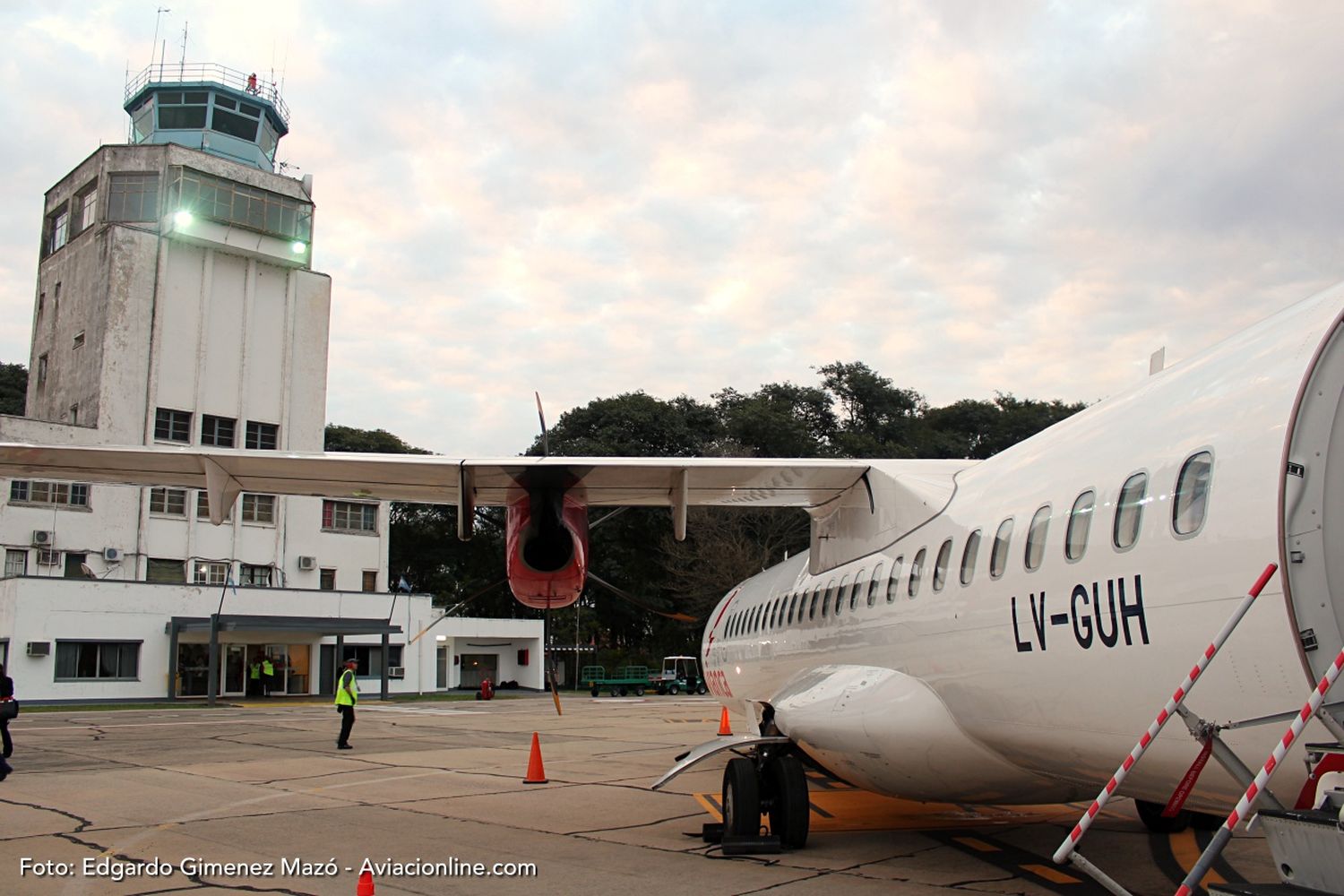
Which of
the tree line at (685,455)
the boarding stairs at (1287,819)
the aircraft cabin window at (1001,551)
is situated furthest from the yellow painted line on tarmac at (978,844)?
the tree line at (685,455)

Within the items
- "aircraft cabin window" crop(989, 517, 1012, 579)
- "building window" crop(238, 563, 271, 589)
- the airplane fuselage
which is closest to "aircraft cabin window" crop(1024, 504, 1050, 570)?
the airplane fuselage

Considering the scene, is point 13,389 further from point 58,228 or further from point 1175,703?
point 1175,703

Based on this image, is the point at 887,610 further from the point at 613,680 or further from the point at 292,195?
the point at 292,195

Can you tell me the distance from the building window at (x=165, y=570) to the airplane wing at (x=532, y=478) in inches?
1232

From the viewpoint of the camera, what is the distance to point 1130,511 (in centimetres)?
550

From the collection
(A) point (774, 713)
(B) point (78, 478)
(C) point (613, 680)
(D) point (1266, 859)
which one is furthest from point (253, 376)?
(D) point (1266, 859)

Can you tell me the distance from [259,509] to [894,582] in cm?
3765

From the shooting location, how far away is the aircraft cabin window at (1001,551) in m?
6.72

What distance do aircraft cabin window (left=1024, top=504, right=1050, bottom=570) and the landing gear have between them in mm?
3276

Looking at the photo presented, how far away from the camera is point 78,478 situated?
34.8 feet

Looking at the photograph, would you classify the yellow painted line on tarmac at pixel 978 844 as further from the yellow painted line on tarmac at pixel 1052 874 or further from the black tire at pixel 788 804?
the black tire at pixel 788 804

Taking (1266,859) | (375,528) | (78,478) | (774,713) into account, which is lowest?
(1266,859)

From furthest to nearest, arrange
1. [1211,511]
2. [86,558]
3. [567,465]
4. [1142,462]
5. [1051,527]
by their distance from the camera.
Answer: [86,558]
[567,465]
[1051,527]
[1142,462]
[1211,511]

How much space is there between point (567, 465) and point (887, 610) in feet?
10.9
